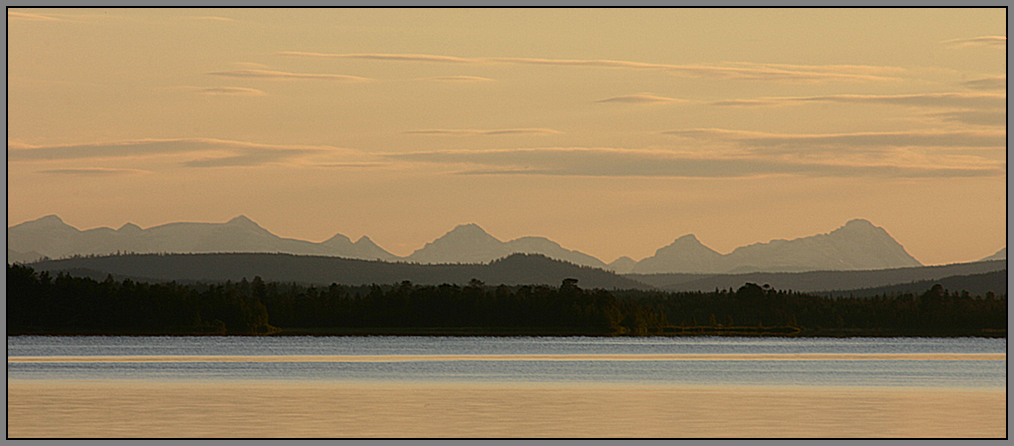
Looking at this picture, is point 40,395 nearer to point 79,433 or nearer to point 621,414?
point 79,433

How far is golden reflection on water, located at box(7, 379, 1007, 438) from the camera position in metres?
43.1

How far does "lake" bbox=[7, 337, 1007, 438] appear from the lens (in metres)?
43.7

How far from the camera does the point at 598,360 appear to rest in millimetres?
104875

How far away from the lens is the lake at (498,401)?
43.7 meters

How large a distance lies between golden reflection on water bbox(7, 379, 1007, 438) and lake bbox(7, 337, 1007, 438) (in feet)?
0.22

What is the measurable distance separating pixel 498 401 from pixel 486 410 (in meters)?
4.02

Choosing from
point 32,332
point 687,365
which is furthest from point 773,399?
point 32,332

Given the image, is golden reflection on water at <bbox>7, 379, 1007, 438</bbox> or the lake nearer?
golden reflection on water at <bbox>7, 379, 1007, 438</bbox>

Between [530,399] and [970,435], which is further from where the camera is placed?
[530,399]

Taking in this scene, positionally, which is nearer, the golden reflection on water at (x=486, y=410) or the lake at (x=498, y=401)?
the golden reflection on water at (x=486, y=410)

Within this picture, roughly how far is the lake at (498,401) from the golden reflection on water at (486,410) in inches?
2.6

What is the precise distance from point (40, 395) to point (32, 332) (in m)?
134

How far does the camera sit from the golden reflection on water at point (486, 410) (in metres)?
43.1

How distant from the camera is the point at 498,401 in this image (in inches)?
2178
